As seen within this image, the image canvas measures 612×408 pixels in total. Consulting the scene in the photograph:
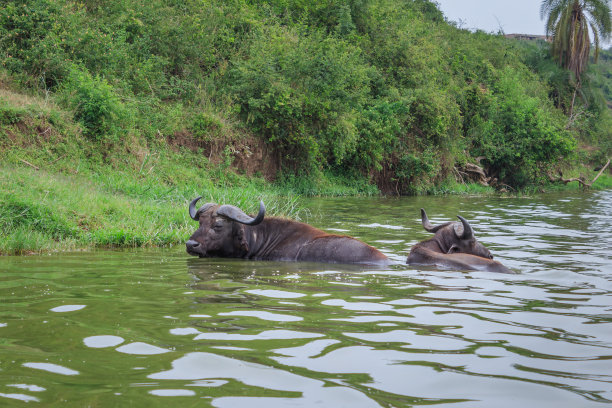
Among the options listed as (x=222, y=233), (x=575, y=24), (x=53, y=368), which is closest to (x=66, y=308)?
(x=53, y=368)

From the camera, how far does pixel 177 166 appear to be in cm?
1922

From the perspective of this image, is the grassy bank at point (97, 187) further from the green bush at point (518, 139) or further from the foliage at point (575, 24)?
the foliage at point (575, 24)

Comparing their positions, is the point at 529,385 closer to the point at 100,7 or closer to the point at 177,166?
the point at 177,166

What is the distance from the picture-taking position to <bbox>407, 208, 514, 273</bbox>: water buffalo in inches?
301

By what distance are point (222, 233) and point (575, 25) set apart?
4308 centimetres

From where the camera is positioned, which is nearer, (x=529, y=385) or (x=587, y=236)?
(x=529, y=385)

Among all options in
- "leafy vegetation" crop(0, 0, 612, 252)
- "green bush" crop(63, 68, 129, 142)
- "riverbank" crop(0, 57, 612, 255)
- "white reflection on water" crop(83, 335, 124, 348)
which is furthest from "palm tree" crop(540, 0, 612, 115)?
"white reflection on water" crop(83, 335, 124, 348)

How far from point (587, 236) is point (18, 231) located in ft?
32.6

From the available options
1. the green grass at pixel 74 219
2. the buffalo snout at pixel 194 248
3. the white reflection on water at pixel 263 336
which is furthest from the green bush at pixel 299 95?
the white reflection on water at pixel 263 336

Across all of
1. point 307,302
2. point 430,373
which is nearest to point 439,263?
point 307,302

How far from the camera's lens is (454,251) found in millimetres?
8422

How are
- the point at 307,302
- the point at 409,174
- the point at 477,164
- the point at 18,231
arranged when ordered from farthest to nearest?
the point at 477,164, the point at 409,174, the point at 18,231, the point at 307,302

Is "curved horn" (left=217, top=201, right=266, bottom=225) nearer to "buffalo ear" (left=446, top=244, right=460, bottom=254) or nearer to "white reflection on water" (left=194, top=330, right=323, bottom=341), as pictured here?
"buffalo ear" (left=446, top=244, right=460, bottom=254)

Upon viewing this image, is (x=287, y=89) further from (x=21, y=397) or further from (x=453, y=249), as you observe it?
(x=21, y=397)
